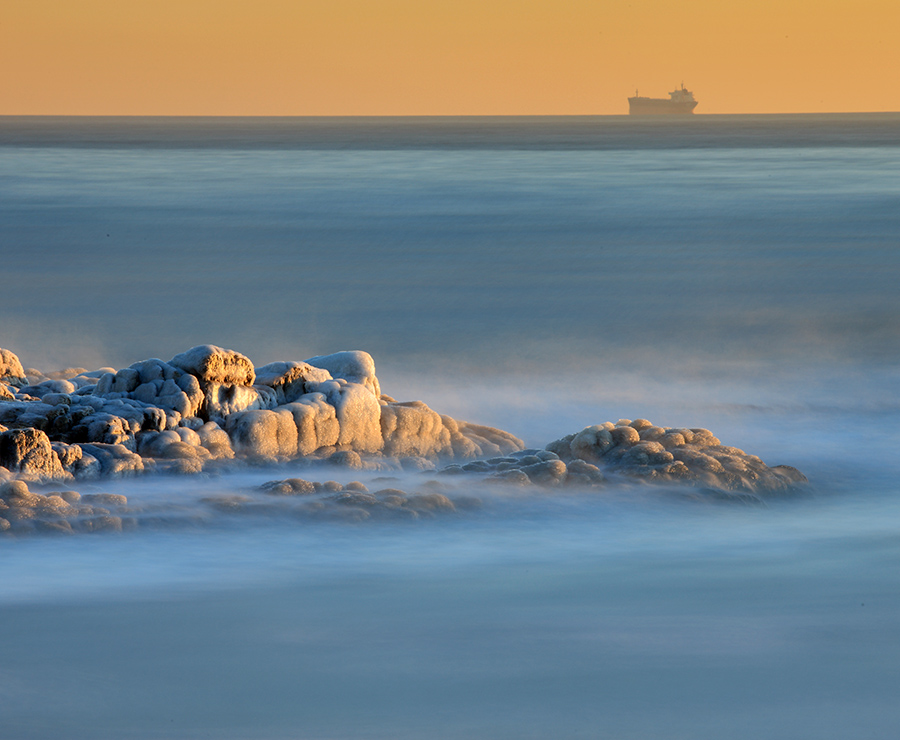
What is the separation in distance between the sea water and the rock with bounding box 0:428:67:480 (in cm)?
51

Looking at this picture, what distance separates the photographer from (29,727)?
5352 millimetres

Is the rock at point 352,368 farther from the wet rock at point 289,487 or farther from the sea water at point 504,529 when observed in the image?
the wet rock at point 289,487

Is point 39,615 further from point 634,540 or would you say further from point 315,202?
point 315,202

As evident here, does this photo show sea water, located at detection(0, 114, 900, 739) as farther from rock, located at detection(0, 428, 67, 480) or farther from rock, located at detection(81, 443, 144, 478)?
rock, located at detection(0, 428, 67, 480)

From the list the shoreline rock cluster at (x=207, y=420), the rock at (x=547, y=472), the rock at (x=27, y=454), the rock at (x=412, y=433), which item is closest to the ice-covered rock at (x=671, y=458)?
the rock at (x=547, y=472)

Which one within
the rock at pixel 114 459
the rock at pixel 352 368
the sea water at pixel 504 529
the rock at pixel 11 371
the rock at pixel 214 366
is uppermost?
the rock at pixel 214 366

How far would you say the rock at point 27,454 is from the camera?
25.7 ft

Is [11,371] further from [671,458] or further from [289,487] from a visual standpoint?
[671,458]

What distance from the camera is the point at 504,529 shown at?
26.3 ft

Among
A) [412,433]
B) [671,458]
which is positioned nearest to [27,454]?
[412,433]

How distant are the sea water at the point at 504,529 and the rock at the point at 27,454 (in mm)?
511

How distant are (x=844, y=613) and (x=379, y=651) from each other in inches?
102

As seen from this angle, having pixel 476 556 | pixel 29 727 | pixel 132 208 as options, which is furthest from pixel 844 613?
pixel 132 208

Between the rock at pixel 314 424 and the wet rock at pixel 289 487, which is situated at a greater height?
the rock at pixel 314 424
